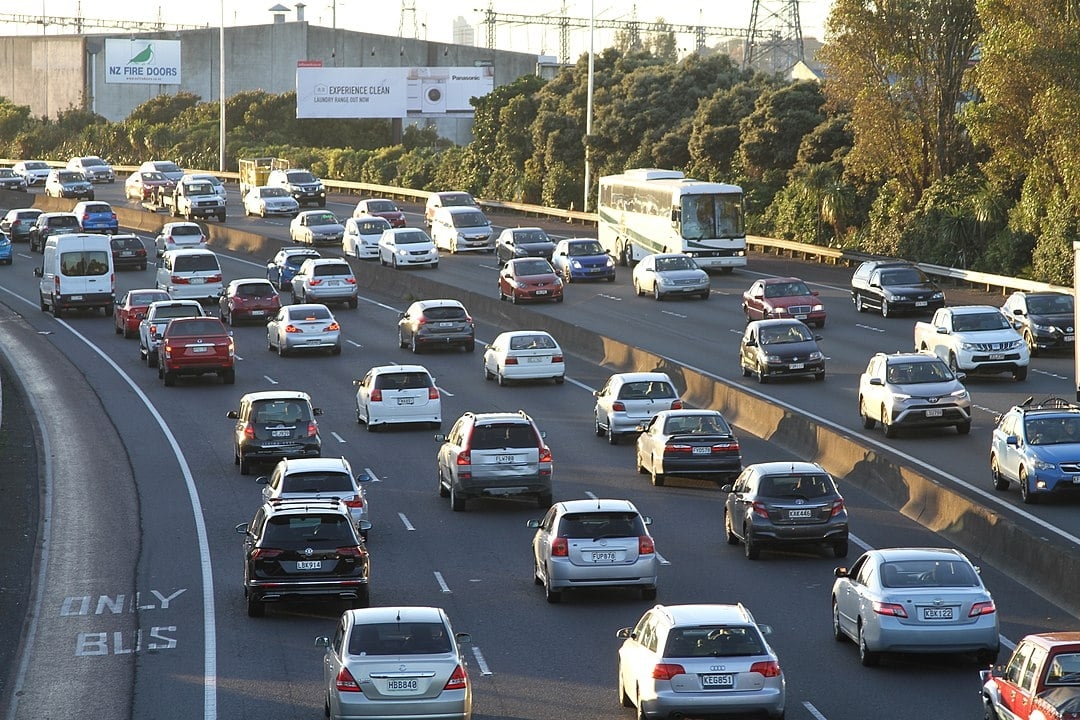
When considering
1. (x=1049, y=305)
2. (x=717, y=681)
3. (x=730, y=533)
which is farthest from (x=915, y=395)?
(x=717, y=681)

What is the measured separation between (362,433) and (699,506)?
→ 1047 centimetres

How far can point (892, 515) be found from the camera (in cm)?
3072

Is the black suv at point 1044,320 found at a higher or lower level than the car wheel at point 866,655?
higher

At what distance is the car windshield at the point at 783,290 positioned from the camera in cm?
5250

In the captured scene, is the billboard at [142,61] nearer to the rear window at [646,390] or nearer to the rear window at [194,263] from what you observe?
the rear window at [194,263]

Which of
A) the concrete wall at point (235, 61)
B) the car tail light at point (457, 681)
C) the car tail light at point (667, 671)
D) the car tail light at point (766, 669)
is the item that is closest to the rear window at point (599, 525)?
the car tail light at point (667, 671)

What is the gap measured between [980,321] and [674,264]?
18676 mm

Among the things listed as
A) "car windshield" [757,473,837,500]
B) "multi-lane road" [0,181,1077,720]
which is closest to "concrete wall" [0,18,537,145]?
"multi-lane road" [0,181,1077,720]

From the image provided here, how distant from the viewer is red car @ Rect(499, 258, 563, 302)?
5834cm

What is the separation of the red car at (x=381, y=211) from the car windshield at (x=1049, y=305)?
3636cm

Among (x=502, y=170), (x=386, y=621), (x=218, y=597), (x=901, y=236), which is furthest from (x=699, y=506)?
(x=502, y=170)

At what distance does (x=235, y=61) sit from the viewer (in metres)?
138

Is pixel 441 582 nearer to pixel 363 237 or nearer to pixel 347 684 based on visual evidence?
pixel 347 684

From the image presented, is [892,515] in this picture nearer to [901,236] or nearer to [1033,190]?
[1033,190]
